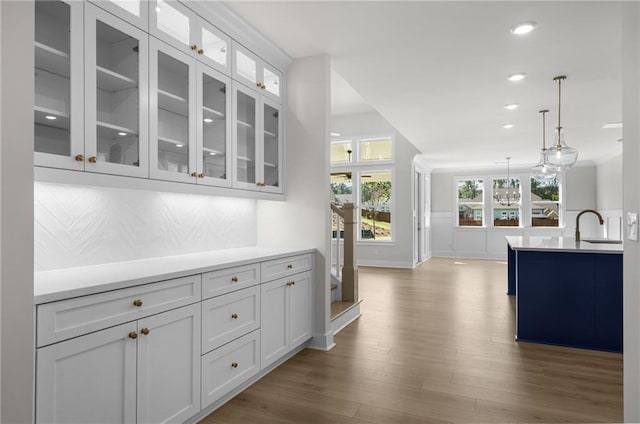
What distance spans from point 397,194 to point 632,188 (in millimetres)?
7004

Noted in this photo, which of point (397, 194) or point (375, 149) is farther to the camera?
point (375, 149)

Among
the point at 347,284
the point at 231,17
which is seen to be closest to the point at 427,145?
the point at 347,284

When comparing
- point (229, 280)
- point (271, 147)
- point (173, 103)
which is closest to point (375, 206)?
point (271, 147)

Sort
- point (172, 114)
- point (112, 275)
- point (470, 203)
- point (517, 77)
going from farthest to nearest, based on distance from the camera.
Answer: point (470, 203) → point (517, 77) → point (172, 114) → point (112, 275)

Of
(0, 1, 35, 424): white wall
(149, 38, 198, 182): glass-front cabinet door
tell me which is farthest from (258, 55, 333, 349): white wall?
(0, 1, 35, 424): white wall

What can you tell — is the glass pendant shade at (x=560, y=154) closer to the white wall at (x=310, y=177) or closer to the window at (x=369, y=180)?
the white wall at (x=310, y=177)

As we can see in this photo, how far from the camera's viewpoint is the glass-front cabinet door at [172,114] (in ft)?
7.35

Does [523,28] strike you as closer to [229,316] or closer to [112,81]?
[112,81]

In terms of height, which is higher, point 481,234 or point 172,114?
point 172,114

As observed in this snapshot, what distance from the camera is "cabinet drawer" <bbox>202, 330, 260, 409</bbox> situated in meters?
2.23

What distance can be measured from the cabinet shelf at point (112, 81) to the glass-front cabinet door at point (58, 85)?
11cm

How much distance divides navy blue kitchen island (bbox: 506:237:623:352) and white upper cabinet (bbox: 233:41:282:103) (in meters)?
2.70

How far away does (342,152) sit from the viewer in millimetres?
9172

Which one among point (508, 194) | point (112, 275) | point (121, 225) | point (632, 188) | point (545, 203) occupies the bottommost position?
point (112, 275)
